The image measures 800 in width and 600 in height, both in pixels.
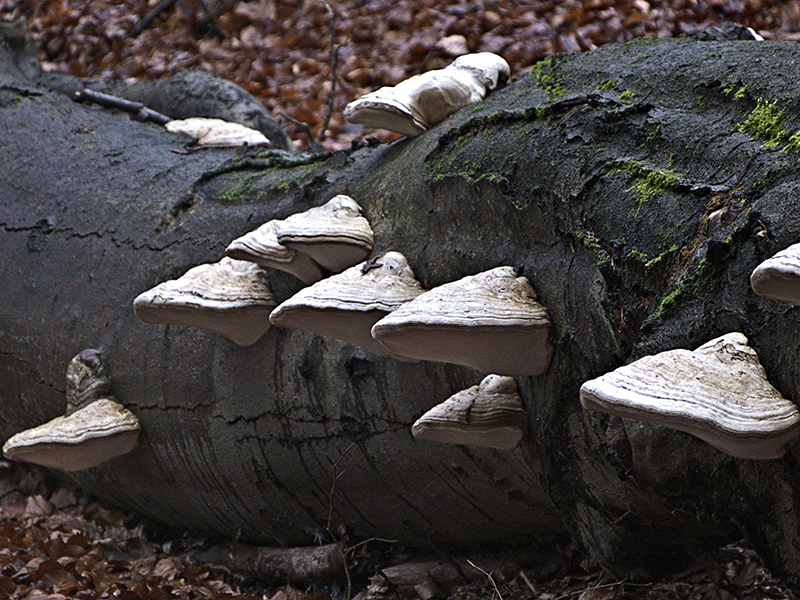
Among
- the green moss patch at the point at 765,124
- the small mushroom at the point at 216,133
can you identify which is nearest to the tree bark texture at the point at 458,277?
the green moss patch at the point at 765,124

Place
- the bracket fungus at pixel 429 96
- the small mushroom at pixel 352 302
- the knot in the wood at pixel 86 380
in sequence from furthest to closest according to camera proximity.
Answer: the knot in the wood at pixel 86 380, the bracket fungus at pixel 429 96, the small mushroom at pixel 352 302

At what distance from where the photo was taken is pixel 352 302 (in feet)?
7.09

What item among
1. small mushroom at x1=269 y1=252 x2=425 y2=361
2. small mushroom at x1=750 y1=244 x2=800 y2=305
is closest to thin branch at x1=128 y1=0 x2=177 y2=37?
small mushroom at x1=269 y1=252 x2=425 y2=361

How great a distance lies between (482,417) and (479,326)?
48cm

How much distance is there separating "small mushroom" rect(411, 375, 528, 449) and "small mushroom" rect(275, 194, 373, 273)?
2.29 ft

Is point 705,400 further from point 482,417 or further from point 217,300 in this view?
point 217,300

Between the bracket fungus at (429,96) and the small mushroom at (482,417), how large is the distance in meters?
1.12

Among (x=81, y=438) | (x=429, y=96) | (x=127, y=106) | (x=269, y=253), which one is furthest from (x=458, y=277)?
(x=127, y=106)

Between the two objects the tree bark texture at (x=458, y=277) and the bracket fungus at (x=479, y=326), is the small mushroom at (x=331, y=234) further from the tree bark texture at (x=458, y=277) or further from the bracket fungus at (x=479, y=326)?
the bracket fungus at (x=479, y=326)

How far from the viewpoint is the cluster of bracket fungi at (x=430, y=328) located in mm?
1422

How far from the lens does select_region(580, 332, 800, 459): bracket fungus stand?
4.53ft

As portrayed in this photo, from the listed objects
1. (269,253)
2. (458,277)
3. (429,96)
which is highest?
(429,96)

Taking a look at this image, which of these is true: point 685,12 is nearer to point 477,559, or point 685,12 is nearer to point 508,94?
point 508,94

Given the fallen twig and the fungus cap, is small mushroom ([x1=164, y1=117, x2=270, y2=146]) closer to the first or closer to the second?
the fallen twig
